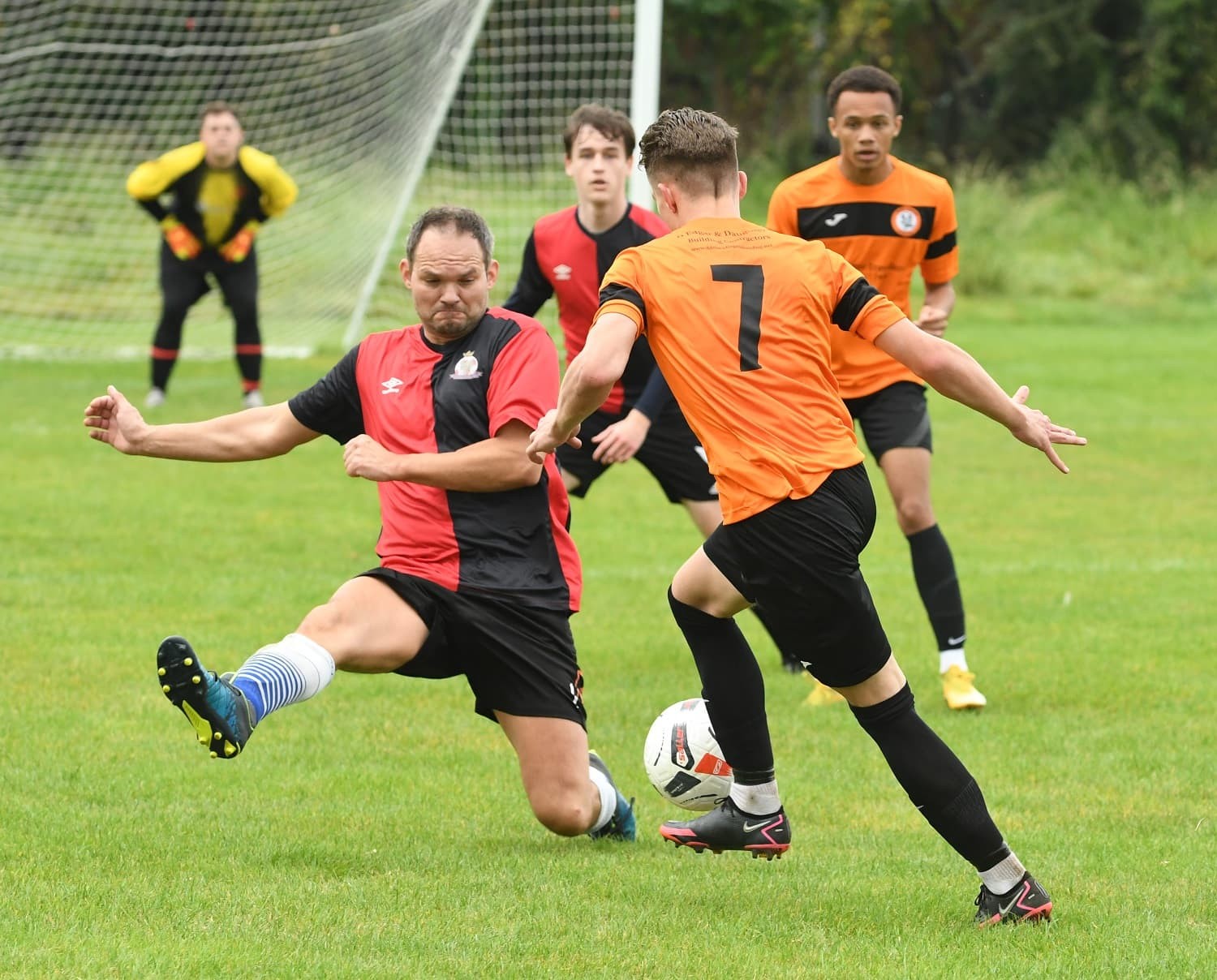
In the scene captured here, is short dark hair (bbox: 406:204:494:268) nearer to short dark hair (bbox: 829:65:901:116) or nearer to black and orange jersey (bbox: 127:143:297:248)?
short dark hair (bbox: 829:65:901:116)

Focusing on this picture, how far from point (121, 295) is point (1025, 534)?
42.3ft

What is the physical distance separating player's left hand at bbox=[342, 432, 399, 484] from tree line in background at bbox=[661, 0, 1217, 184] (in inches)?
1145

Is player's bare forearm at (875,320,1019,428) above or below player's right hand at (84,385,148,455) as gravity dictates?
above

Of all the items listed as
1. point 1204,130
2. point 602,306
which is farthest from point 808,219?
point 1204,130

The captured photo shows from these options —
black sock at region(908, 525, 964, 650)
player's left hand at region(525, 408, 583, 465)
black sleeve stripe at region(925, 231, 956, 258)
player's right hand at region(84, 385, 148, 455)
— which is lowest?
black sock at region(908, 525, 964, 650)

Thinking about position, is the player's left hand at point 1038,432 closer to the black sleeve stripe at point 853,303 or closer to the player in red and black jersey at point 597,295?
the black sleeve stripe at point 853,303

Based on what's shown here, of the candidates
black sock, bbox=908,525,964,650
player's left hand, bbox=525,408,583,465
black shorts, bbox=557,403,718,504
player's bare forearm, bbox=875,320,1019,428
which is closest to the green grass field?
black sock, bbox=908,525,964,650

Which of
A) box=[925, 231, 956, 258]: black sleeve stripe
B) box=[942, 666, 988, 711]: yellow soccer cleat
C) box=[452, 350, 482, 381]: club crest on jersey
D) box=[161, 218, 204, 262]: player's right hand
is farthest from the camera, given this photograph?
box=[161, 218, 204, 262]: player's right hand

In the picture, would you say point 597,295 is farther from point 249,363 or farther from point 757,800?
point 249,363

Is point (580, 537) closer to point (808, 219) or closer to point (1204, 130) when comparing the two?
point (808, 219)

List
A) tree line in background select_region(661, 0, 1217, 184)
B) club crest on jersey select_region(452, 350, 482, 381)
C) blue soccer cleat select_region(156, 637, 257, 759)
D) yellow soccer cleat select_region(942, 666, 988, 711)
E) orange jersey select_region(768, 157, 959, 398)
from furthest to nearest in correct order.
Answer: tree line in background select_region(661, 0, 1217, 184) < orange jersey select_region(768, 157, 959, 398) < yellow soccer cleat select_region(942, 666, 988, 711) < club crest on jersey select_region(452, 350, 482, 381) < blue soccer cleat select_region(156, 637, 257, 759)

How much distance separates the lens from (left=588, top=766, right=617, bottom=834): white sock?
16.9 ft

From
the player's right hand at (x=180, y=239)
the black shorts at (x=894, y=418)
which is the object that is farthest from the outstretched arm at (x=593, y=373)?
the player's right hand at (x=180, y=239)

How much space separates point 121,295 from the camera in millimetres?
20234
